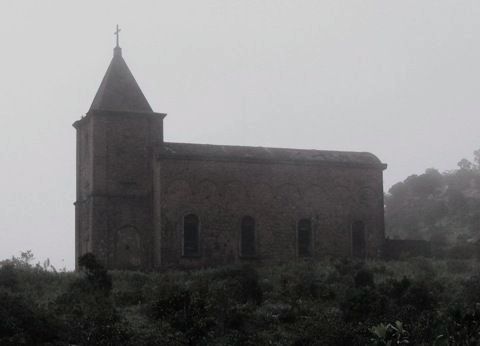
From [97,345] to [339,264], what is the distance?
623 inches

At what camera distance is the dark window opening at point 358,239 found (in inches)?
1811

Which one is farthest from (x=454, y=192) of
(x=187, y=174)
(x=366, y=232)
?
(x=187, y=174)

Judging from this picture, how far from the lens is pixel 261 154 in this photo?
45.1 metres

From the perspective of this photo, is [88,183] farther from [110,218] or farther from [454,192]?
[454,192]

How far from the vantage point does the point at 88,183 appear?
43.9 m

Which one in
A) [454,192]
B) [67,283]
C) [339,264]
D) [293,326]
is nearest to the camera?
[293,326]

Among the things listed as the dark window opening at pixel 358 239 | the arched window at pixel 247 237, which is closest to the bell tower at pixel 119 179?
the arched window at pixel 247 237

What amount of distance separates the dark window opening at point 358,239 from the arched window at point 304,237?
87.2 inches

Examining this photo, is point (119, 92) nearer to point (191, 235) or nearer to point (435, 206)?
point (191, 235)

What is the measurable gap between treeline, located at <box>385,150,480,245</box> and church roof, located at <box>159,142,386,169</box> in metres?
20.8

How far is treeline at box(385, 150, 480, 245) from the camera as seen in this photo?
72.8 meters

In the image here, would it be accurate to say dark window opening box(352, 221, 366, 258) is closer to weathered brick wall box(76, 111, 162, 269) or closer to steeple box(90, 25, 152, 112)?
weathered brick wall box(76, 111, 162, 269)

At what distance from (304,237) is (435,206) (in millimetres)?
34216

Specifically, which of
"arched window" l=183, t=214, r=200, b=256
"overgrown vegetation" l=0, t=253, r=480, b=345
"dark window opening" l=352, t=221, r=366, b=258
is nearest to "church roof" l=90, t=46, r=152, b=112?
"arched window" l=183, t=214, r=200, b=256
